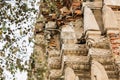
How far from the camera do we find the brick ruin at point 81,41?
608 centimetres

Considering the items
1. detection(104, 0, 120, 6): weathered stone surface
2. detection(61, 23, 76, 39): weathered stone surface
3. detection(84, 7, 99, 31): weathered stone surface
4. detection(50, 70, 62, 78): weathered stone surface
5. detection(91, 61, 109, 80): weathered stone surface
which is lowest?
detection(50, 70, 62, 78): weathered stone surface

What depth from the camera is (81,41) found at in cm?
692

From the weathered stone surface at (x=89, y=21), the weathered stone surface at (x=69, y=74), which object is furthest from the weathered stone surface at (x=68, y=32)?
the weathered stone surface at (x=69, y=74)


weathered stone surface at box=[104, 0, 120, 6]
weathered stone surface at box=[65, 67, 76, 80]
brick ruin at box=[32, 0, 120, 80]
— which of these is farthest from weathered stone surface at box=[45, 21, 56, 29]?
weathered stone surface at box=[65, 67, 76, 80]

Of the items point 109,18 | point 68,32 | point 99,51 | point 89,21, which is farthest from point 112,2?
point 99,51

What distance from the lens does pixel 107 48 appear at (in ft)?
21.1

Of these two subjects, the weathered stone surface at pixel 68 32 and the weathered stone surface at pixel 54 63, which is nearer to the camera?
the weathered stone surface at pixel 54 63

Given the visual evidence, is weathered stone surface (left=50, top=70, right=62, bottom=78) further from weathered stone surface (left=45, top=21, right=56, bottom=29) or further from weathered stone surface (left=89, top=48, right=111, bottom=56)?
weathered stone surface (left=45, top=21, right=56, bottom=29)

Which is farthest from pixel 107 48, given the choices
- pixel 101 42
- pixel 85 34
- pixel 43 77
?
pixel 43 77

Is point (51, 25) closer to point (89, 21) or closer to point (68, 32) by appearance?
point (68, 32)

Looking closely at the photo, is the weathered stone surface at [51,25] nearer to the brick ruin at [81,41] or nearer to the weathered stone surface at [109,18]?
the brick ruin at [81,41]

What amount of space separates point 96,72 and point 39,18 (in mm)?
3616

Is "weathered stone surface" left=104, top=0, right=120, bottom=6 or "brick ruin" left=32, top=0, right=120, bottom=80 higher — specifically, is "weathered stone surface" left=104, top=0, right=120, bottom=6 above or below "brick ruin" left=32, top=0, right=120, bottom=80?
above

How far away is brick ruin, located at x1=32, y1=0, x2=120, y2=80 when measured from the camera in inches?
239
